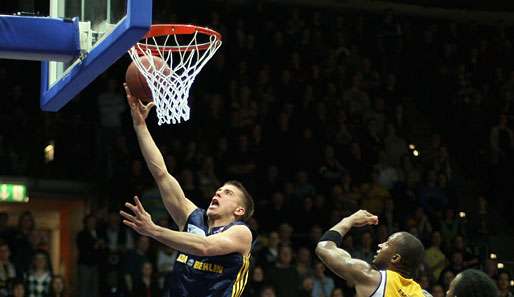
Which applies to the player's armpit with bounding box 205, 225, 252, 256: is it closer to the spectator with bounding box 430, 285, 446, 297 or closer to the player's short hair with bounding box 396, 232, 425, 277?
the player's short hair with bounding box 396, 232, 425, 277

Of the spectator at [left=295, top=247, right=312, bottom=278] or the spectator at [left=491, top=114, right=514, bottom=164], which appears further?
the spectator at [left=491, top=114, right=514, bottom=164]

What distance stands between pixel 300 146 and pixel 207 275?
7.67 metres

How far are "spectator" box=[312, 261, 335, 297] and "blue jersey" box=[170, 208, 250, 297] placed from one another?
19.0 feet

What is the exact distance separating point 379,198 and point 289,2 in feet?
14.7

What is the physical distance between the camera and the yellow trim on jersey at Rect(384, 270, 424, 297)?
5.85m

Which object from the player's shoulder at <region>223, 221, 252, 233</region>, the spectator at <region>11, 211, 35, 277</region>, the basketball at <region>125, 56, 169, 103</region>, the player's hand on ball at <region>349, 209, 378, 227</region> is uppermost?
the basketball at <region>125, 56, 169, 103</region>

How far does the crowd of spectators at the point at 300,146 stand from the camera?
37.7ft

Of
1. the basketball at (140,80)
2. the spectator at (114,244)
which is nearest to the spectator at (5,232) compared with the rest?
the spectator at (114,244)

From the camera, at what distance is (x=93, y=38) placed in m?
5.95

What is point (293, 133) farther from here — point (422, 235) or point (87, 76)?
point (87, 76)

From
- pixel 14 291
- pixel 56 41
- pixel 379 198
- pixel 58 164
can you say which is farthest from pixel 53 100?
pixel 379 198

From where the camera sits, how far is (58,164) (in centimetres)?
1287

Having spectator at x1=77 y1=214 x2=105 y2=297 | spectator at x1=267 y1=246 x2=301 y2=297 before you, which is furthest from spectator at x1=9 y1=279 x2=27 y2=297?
spectator at x1=267 y1=246 x2=301 y2=297

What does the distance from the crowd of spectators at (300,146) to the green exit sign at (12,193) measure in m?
0.26
